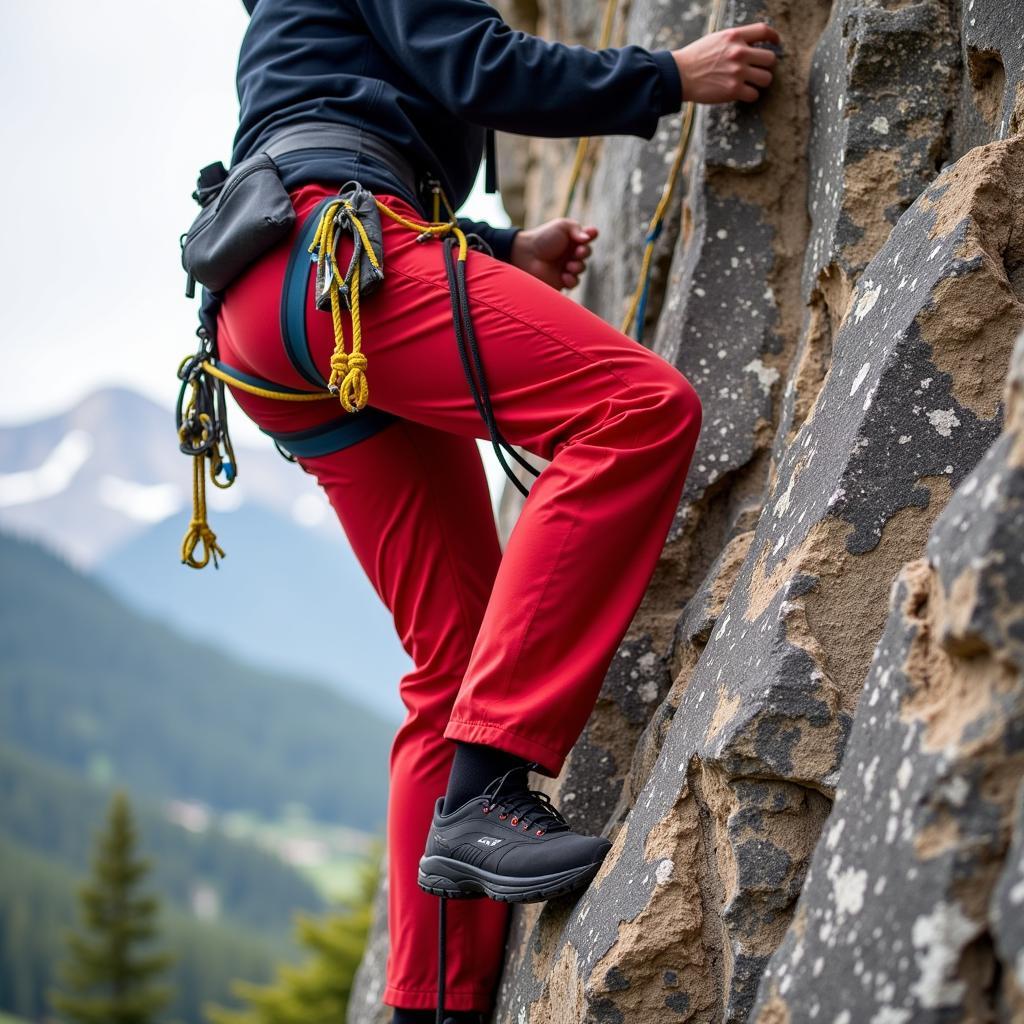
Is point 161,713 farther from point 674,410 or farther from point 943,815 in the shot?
point 943,815

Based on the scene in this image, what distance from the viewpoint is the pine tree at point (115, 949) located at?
29.5 meters

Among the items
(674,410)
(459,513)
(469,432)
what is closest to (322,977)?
(459,513)

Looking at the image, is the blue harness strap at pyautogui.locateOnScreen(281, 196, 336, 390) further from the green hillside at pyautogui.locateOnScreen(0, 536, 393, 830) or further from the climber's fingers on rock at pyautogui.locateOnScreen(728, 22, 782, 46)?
the green hillside at pyautogui.locateOnScreen(0, 536, 393, 830)

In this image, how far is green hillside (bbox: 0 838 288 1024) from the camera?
215 feet

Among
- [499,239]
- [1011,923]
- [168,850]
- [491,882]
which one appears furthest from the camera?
[168,850]

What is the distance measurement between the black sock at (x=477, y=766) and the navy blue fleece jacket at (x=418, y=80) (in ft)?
4.67

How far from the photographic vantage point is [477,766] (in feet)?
8.61

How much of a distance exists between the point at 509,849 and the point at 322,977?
22.0 meters

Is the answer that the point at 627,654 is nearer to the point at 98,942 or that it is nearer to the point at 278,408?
the point at 278,408

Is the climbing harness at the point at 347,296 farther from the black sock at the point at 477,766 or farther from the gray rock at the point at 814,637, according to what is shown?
the gray rock at the point at 814,637

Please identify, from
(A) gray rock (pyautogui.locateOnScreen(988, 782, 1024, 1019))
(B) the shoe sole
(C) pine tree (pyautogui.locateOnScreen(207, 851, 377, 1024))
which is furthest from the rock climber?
(C) pine tree (pyautogui.locateOnScreen(207, 851, 377, 1024))

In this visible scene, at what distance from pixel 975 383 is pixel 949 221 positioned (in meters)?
0.37

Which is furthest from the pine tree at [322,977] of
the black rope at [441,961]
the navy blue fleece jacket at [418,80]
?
the navy blue fleece jacket at [418,80]

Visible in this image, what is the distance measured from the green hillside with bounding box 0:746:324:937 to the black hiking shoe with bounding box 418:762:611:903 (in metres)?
93.1
